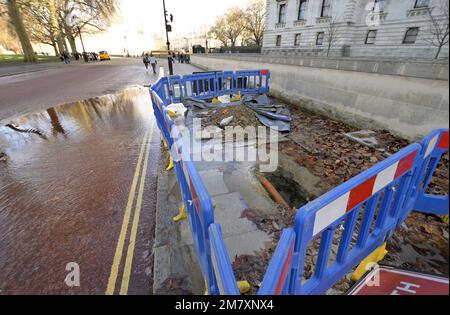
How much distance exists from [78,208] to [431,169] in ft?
16.5

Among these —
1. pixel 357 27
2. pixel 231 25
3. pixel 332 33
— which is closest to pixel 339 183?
pixel 332 33

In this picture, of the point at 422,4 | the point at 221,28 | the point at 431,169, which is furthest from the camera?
the point at 221,28

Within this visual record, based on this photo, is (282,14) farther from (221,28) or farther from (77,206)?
(77,206)

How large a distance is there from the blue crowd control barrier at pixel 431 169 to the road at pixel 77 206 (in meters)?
3.24

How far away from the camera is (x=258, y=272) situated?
8.87 feet

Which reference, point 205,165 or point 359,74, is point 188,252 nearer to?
point 205,165

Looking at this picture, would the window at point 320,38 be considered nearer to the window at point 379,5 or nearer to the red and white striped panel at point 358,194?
the window at point 379,5

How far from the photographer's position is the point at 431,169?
237 cm

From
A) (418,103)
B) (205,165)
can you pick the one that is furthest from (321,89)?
(205,165)

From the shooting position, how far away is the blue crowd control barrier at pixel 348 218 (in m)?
1.58

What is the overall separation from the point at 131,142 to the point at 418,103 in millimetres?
7222

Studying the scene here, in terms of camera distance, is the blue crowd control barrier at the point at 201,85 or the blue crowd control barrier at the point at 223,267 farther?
the blue crowd control barrier at the point at 201,85

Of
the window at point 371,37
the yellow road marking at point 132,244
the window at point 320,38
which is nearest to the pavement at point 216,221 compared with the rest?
the yellow road marking at point 132,244

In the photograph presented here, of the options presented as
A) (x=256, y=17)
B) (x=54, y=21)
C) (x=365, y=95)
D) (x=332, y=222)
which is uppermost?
(x=256, y=17)
